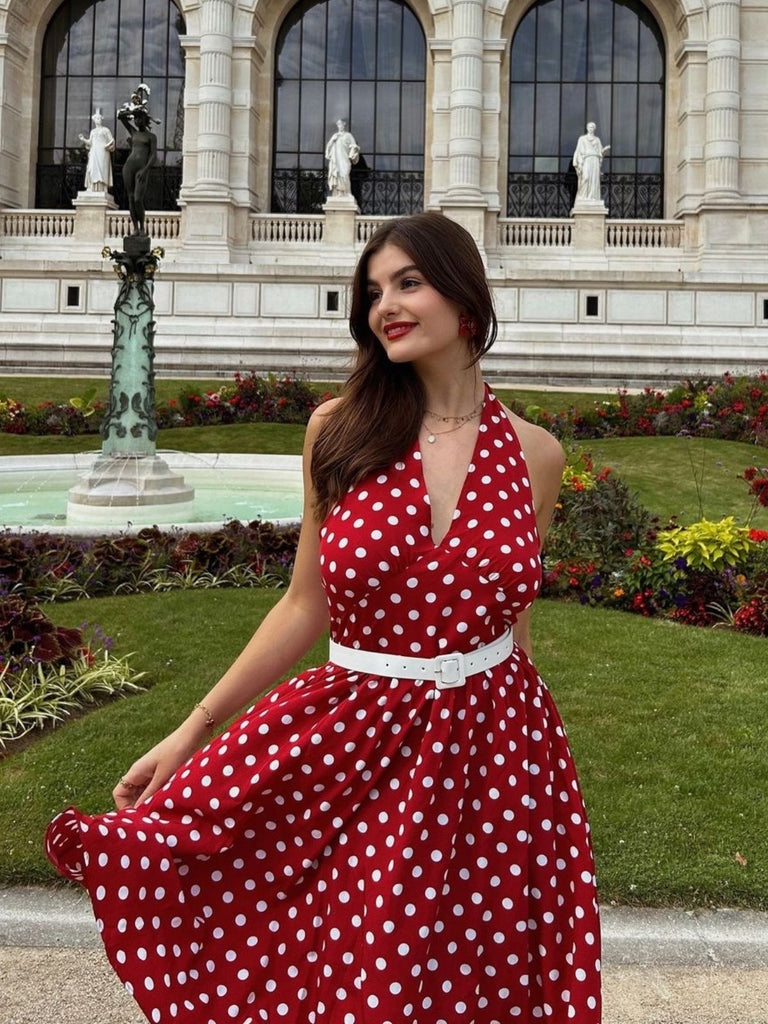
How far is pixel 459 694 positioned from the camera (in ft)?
6.52

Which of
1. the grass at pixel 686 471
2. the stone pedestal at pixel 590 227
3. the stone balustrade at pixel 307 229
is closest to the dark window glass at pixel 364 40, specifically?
the stone balustrade at pixel 307 229

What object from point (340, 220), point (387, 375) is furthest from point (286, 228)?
point (387, 375)

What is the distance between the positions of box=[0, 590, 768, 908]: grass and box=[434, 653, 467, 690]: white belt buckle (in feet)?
7.07

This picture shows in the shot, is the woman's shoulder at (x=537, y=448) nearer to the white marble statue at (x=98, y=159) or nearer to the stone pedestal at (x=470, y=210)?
the stone pedestal at (x=470, y=210)

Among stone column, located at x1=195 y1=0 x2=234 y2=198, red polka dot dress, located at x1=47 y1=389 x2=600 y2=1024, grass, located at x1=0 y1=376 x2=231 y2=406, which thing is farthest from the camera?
stone column, located at x1=195 y1=0 x2=234 y2=198

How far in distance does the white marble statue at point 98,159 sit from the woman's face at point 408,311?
29.0 m

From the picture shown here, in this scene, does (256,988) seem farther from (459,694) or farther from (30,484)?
(30,484)

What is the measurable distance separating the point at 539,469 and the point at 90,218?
28.4 meters

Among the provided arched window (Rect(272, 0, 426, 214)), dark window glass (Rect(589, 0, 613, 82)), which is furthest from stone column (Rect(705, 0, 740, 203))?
arched window (Rect(272, 0, 426, 214))

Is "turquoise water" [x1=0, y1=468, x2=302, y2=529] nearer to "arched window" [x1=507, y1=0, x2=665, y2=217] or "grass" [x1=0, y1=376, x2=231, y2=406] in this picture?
"grass" [x1=0, y1=376, x2=231, y2=406]

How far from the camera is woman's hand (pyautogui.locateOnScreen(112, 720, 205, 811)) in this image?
2076 millimetres

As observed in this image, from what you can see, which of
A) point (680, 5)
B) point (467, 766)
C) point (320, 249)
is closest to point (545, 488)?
point (467, 766)

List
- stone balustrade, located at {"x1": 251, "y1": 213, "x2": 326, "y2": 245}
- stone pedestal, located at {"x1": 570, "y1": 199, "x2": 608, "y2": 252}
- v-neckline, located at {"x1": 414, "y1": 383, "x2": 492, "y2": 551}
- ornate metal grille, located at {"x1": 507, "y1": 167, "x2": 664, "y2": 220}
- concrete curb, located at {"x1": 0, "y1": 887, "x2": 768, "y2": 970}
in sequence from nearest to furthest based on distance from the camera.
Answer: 1. v-neckline, located at {"x1": 414, "y1": 383, "x2": 492, "y2": 551}
2. concrete curb, located at {"x1": 0, "y1": 887, "x2": 768, "y2": 970}
3. stone pedestal, located at {"x1": 570, "y1": 199, "x2": 608, "y2": 252}
4. stone balustrade, located at {"x1": 251, "y1": 213, "x2": 326, "y2": 245}
5. ornate metal grille, located at {"x1": 507, "y1": 167, "x2": 664, "y2": 220}

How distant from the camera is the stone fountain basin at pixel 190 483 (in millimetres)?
10336
